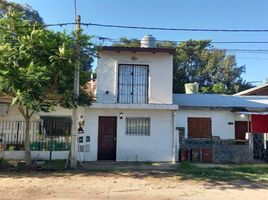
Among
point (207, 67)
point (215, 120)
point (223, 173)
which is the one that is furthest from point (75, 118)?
point (207, 67)

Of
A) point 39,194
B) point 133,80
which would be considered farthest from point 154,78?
point 39,194

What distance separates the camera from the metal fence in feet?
57.1

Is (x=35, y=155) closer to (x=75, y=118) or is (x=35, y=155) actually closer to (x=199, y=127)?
(x=75, y=118)

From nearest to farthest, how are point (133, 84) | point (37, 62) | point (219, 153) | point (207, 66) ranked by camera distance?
point (37, 62), point (219, 153), point (133, 84), point (207, 66)

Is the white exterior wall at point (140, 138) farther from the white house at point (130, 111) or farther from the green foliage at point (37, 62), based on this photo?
the green foliage at point (37, 62)

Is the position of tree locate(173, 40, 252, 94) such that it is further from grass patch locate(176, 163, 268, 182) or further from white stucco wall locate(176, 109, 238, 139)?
grass patch locate(176, 163, 268, 182)

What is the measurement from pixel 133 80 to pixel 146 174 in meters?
6.44

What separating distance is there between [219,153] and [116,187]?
328 inches

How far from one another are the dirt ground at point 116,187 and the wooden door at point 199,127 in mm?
6834

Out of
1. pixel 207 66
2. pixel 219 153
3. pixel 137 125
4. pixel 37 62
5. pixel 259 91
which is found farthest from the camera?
pixel 207 66

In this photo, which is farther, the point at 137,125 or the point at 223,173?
the point at 137,125

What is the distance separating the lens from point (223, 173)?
1398 centimetres

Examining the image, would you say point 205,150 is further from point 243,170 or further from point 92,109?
point 92,109

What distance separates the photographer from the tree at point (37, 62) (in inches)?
515
